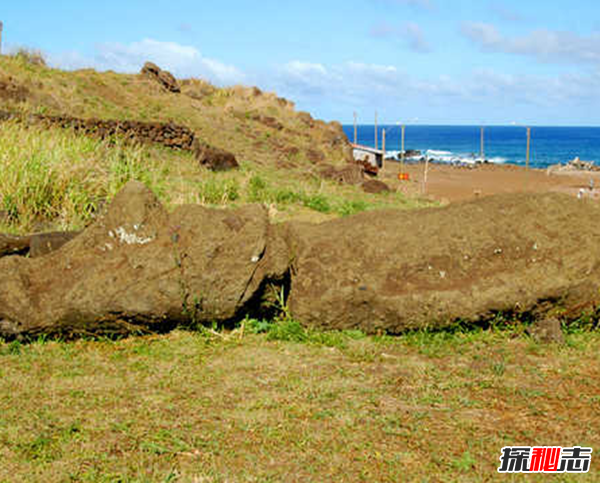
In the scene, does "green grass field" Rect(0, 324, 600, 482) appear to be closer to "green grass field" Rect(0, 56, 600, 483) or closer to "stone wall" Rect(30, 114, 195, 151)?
"green grass field" Rect(0, 56, 600, 483)

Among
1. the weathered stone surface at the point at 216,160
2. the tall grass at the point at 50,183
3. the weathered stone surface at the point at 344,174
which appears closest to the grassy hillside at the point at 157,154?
the tall grass at the point at 50,183

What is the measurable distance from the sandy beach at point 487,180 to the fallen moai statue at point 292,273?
26.4m

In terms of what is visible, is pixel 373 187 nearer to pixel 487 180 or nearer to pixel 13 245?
pixel 13 245

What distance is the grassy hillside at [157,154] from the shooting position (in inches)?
333

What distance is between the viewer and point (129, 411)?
13.7 ft

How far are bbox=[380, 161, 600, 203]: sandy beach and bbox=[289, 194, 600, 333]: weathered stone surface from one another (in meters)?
26.2

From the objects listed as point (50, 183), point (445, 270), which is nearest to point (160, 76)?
point (50, 183)

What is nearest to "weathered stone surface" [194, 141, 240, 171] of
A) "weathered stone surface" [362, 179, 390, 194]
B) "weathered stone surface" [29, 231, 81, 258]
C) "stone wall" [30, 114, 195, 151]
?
"stone wall" [30, 114, 195, 151]

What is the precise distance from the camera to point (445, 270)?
5.54 m

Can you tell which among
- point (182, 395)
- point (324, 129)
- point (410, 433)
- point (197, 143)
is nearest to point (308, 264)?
point (182, 395)

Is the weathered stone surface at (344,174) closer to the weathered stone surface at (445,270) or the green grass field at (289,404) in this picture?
the weathered stone surface at (445,270)

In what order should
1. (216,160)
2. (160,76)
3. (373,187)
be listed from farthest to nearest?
(160,76) < (373,187) < (216,160)

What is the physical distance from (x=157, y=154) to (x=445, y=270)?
12.3m

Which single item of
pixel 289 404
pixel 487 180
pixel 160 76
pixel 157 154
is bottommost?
pixel 289 404
